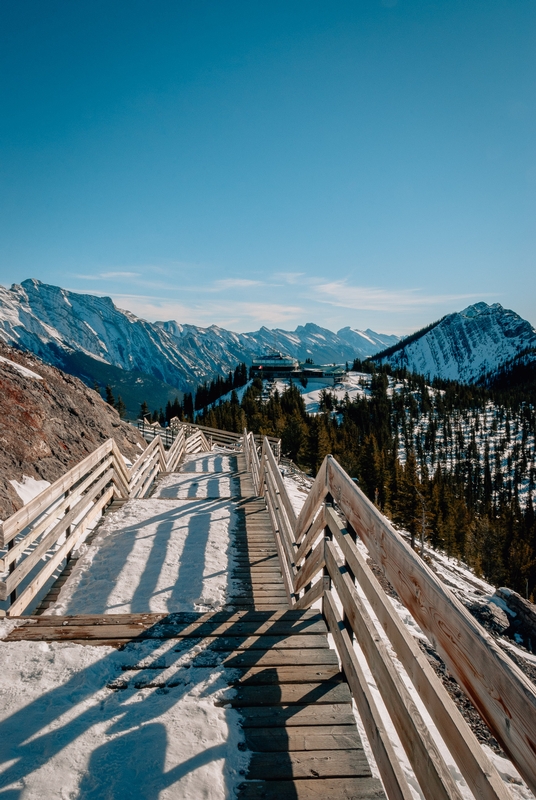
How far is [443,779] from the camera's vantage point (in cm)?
150

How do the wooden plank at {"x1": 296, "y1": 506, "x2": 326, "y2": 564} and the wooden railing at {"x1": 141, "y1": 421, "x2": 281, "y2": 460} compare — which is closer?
the wooden plank at {"x1": 296, "y1": 506, "x2": 326, "y2": 564}

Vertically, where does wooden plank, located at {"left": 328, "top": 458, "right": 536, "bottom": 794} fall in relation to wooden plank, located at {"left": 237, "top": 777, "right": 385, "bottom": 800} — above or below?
above

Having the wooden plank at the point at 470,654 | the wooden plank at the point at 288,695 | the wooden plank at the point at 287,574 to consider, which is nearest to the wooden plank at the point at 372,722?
the wooden plank at the point at 288,695

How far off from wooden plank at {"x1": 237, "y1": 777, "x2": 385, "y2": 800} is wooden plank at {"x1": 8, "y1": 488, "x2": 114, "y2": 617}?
10.0 feet

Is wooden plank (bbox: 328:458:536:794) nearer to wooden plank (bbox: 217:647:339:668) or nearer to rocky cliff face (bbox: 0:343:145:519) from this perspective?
wooden plank (bbox: 217:647:339:668)

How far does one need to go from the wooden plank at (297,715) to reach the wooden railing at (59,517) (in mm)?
2546

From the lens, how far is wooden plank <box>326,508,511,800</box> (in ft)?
4.27

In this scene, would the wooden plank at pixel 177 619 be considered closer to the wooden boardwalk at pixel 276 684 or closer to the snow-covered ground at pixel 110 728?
the wooden boardwalk at pixel 276 684

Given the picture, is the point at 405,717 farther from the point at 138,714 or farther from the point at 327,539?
the point at 327,539

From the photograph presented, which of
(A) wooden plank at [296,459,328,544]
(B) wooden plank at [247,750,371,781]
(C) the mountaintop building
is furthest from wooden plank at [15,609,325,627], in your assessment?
(C) the mountaintop building

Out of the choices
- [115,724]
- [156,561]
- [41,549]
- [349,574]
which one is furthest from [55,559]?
[349,574]

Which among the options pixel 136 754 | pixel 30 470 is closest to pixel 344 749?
pixel 136 754

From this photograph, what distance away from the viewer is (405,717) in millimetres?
1836

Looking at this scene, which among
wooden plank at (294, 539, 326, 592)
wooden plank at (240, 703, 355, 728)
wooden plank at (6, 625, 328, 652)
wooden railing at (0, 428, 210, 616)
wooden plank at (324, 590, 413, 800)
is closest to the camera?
wooden plank at (324, 590, 413, 800)
